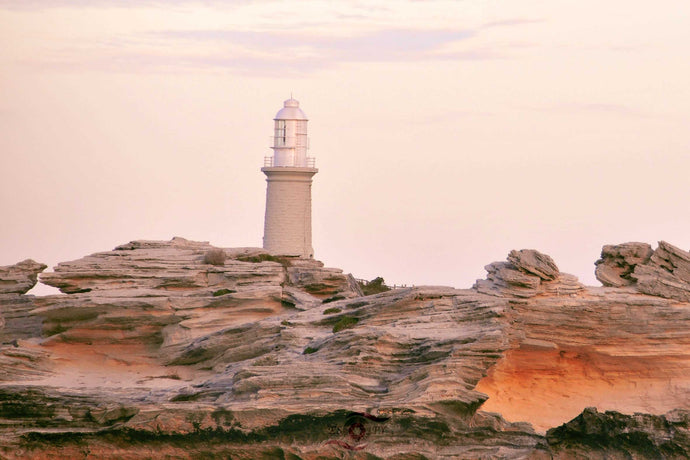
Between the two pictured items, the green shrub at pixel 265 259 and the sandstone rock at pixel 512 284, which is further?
the green shrub at pixel 265 259

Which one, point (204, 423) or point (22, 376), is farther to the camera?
point (22, 376)

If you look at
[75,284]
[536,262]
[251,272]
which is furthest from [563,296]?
[75,284]

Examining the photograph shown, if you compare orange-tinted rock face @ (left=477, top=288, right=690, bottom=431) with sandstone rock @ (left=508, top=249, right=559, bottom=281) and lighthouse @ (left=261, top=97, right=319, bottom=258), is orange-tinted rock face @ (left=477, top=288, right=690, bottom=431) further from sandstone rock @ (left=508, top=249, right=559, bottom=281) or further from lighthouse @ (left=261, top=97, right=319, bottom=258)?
lighthouse @ (left=261, top=97, right=319, bottom=258)

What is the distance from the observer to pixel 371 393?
52656 millimetres

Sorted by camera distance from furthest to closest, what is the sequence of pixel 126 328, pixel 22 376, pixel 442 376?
pixel 126 328 < pixel 22 376 < pixel 442 376

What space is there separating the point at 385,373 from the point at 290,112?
74445 mm

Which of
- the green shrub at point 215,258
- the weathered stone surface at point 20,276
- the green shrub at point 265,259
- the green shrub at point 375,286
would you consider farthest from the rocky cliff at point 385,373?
the green shrub at point 375,286

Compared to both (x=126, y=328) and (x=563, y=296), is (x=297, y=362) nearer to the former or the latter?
(x=563, y=296)

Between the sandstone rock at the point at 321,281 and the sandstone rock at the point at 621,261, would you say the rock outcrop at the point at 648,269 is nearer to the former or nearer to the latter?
the sandstone rock at the point at 621,261

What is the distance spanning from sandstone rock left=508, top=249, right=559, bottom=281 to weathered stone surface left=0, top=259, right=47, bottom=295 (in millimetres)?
30869

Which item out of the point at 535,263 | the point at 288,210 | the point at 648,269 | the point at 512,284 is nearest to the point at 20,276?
the point at 512,284

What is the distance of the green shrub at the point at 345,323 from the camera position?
195 feet

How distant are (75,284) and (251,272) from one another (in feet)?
29.4

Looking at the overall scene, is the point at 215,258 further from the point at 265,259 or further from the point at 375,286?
the point at 375,286
